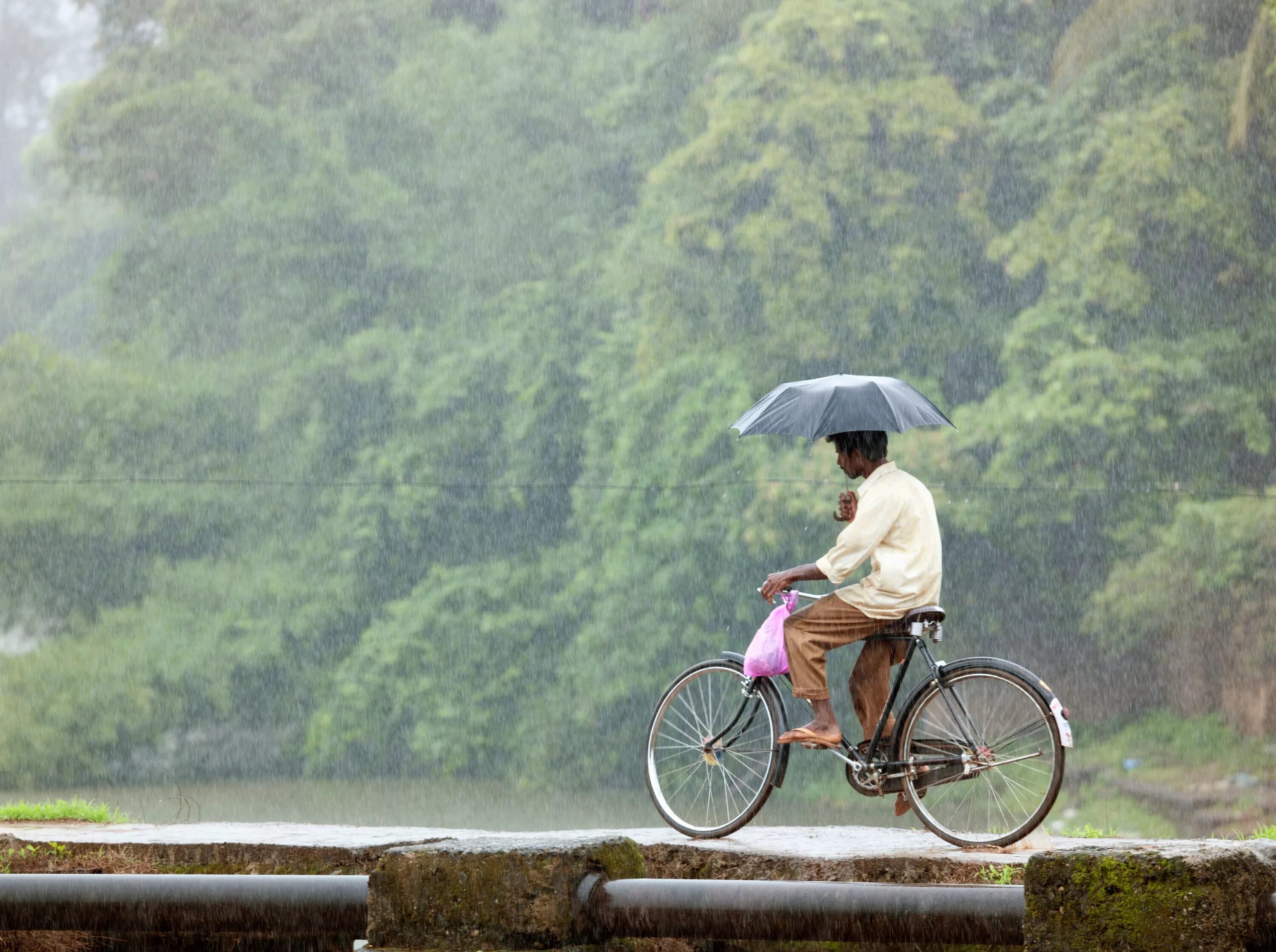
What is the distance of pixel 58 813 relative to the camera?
742 cm

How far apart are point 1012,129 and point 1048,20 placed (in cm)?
203

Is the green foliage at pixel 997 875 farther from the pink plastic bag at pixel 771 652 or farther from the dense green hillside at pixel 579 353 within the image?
the dense green hillside at pixel 579 353

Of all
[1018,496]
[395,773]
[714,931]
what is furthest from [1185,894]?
[395,773]

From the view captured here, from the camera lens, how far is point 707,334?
2214 centimetres

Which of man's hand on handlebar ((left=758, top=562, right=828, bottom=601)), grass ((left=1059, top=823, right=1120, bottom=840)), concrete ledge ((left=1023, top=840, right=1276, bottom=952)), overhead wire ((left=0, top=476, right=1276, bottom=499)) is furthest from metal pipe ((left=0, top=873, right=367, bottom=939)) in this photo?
overhead wire ((left=0, top=476, right=1276, bottom=499))

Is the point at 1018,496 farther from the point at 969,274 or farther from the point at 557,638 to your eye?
the point at 557,638

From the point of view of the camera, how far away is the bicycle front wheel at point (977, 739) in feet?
16.8

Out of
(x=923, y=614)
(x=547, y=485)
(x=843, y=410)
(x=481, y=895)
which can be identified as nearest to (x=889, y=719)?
(x=923, y=614)

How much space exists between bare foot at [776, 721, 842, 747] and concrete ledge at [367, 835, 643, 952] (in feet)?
7.78

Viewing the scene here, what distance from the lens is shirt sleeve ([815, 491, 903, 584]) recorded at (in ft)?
17.4

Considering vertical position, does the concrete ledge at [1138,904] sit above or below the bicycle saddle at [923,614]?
below

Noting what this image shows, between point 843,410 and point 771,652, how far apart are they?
820 millimetres

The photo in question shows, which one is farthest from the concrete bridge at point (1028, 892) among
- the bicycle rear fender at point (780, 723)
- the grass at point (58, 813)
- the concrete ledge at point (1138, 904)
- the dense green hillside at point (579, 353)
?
the dense green hillside at point (579, 353)

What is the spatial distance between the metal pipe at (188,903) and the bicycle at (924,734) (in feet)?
7.89
